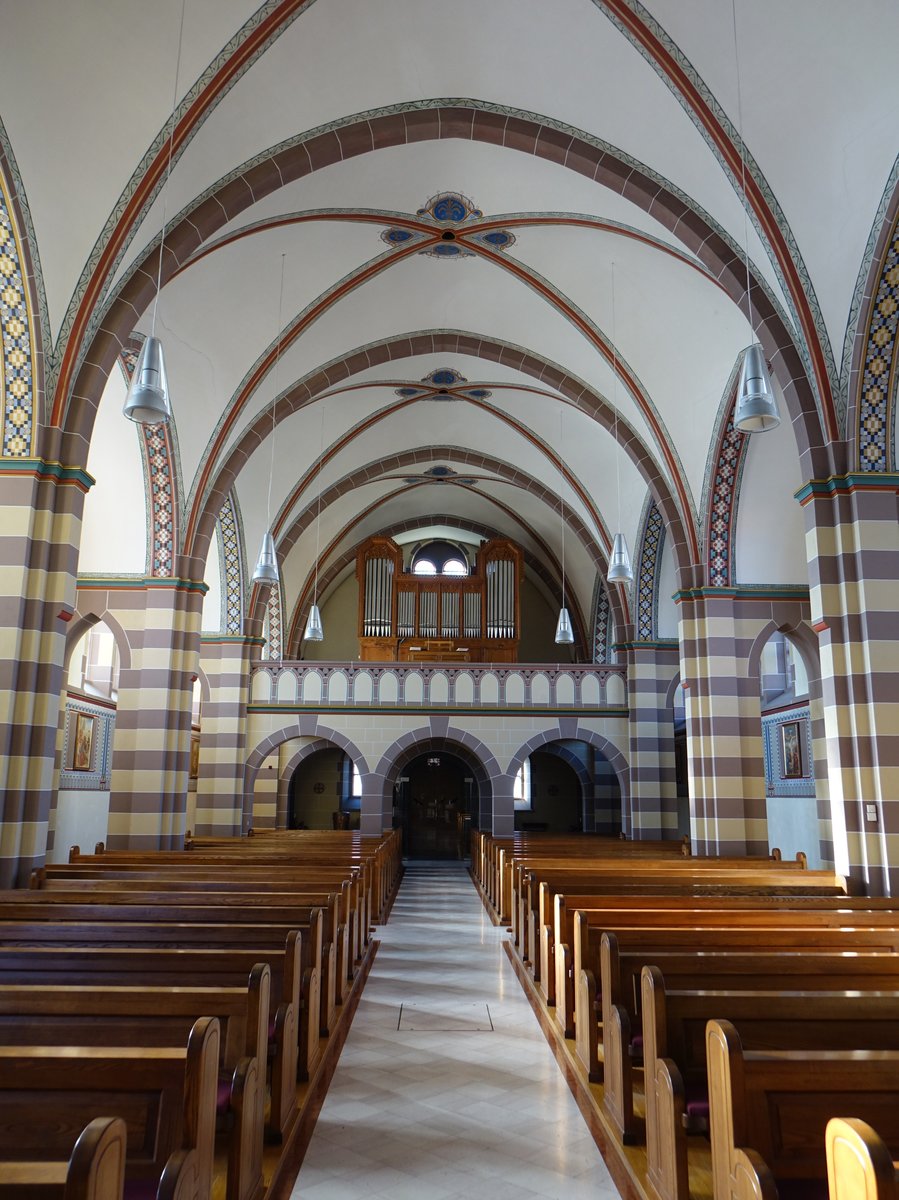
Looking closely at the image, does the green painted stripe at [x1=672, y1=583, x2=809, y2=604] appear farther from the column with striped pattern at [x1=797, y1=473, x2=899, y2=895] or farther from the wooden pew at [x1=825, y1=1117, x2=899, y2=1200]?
the wooden pew at [x1=825, y1=1117, x2=899, y2=1200]

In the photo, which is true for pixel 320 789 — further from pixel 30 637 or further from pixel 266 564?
pixel 30 637

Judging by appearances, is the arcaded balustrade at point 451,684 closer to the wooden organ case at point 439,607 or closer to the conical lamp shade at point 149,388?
the wooden organ case at point 439,607

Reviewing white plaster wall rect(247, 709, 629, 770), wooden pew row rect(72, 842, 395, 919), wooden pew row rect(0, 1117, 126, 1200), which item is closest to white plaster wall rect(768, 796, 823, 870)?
white plaster wall rect(247, 709, 629, 770)

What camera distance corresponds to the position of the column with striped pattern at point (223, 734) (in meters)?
16.5

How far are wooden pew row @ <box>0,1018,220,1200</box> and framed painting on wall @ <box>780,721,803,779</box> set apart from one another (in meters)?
16.1

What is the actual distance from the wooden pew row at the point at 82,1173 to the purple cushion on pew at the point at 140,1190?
0.60 m

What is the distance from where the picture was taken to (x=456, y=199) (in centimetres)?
1079

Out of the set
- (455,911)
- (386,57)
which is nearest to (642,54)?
(386,57)

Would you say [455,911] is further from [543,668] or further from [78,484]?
[78,484]

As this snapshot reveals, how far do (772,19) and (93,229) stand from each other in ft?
→ 19.2

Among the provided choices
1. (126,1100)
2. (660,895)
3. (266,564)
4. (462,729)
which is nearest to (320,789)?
(462,729)

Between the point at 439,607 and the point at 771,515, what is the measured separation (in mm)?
10331

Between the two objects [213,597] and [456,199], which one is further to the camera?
[213,597]

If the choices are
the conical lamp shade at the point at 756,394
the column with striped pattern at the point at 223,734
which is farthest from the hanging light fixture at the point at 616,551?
the column with striped pattern at the point at 223,734
